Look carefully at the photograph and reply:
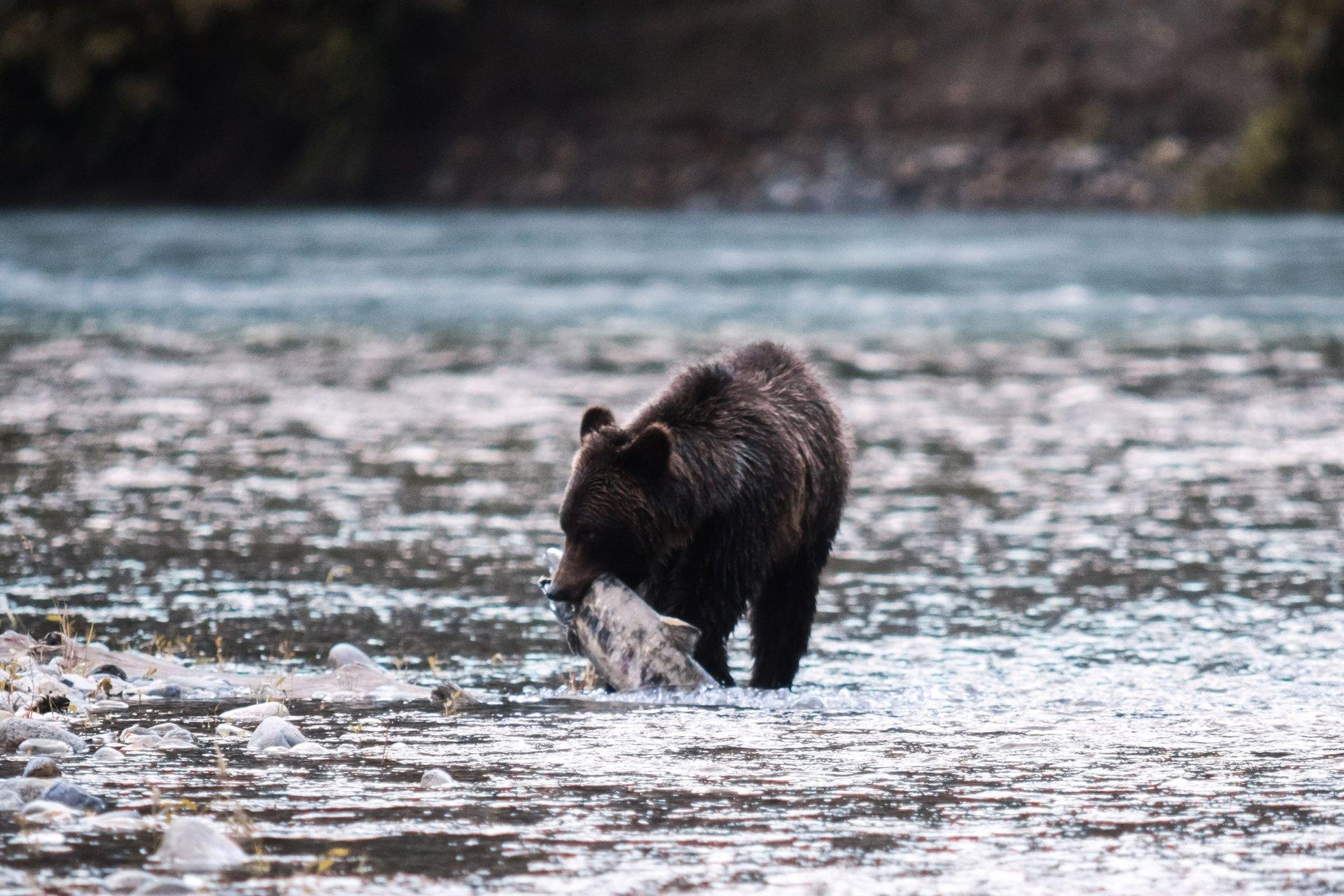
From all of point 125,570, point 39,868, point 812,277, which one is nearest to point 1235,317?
point 812,277

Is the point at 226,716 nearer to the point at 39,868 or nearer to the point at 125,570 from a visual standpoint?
the point at 39,868

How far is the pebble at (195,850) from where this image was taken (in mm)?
3791

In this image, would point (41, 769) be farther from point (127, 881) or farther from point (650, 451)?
point (650, 451)

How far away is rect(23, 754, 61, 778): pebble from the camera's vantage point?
4477mm

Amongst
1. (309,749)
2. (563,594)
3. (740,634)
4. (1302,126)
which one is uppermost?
(1302,126)

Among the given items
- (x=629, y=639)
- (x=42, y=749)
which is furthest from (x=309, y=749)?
(x=629, y=639)

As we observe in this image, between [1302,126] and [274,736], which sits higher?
[1302,126]

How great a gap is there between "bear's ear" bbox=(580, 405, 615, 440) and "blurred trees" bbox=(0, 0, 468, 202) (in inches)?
1840

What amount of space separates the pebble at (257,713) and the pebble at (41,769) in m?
0.90

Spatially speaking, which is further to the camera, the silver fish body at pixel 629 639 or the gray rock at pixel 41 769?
the silver fish body at pixel 629 639

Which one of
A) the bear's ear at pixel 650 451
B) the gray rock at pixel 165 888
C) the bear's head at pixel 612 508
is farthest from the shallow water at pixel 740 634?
the bear's ear at pixel 650 451

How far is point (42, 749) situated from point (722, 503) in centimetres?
215

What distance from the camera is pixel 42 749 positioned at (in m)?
4.83

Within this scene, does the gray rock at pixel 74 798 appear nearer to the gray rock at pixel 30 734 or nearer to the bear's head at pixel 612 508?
the gray rock at pixel 30 734
